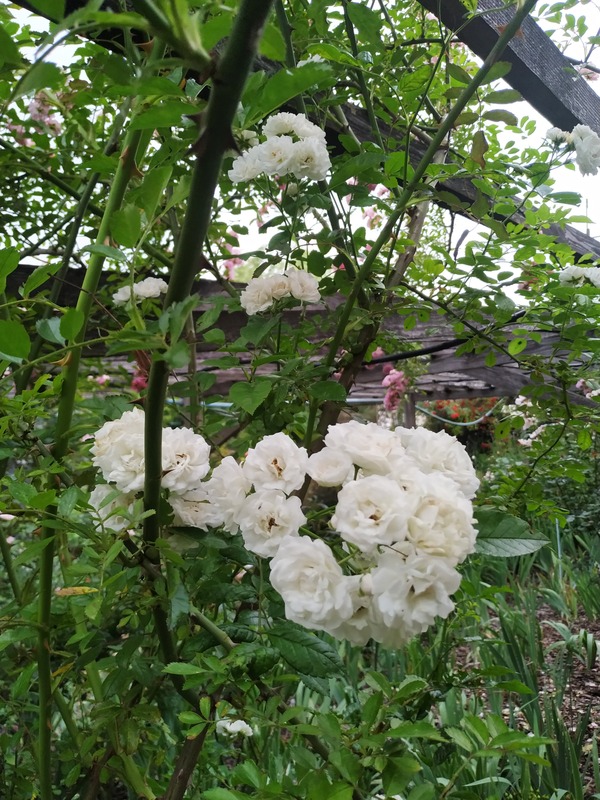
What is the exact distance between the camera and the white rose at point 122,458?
0.59 meters

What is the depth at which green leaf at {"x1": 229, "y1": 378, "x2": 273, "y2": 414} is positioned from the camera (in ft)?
2.32

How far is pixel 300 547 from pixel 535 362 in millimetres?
1026

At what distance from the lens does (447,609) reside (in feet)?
1.46

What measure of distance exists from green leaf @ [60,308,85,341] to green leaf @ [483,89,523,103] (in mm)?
688

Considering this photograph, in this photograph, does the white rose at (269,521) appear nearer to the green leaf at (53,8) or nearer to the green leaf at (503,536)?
the green leaf at (503,536)

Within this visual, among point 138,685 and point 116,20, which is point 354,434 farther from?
point 138,685

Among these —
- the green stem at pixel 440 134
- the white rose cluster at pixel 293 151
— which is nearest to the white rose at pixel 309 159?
the white rose cluster at pixel 293 151

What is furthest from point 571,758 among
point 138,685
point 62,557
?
point 62,557

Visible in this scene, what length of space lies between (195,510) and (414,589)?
26 centimetres

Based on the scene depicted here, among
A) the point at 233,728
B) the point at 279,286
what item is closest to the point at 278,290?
the point at 279,286

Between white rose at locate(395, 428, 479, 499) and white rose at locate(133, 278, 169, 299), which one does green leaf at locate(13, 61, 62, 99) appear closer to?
white rose at locate(395, 428, 479, 499)

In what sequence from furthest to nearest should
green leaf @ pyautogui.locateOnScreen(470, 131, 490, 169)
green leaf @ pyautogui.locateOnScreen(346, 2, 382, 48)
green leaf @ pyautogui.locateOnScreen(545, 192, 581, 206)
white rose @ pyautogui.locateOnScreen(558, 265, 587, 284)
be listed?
white rose @ pyautogui.locateOnScreen(558, 265, 587, 284)
green leaf @ pyautogui.locateOnScreen(545, 192, 581, 206)
green leaf @ pyautogui.locateOnScreen(470, 131, 490, 169)
green leaf @ pyautogui.locateOnScreen(346, 2, 382, 48)

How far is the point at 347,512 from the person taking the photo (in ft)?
1.56

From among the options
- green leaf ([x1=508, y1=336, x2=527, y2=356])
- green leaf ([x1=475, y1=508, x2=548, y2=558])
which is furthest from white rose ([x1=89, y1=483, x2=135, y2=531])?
green leaf ([x1=508, y1=336, x2=527, y2=356])
